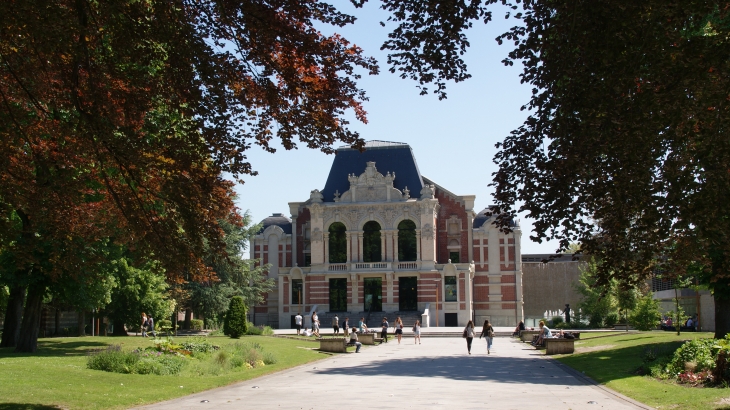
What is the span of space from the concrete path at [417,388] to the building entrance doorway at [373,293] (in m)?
35.7

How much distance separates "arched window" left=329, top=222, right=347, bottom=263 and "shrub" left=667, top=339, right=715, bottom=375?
46747mm

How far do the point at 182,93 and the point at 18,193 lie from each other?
11.2ft

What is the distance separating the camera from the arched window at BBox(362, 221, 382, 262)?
65000mm

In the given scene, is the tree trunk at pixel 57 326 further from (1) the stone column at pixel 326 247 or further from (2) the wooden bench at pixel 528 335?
(2) the wooden bench at pixel 528 335

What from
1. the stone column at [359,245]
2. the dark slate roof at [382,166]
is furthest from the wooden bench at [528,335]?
the dark slate roof at [382,166]

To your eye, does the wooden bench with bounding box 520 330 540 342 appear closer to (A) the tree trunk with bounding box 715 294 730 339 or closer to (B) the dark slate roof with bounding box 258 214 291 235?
(A) the tree trunk with bounding box 715 294 730 339

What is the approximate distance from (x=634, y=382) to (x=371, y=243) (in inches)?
1829

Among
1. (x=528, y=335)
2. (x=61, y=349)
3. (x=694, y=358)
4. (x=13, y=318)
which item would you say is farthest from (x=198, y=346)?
(x=528, y=335)

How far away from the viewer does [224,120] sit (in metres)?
11.4

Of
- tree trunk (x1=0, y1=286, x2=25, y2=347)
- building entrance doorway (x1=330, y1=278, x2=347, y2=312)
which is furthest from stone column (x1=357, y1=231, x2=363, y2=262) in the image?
tree trunk (x1=0, y1=286, x2=25, y2=347)

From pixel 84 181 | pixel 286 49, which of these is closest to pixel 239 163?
pixel 286 49

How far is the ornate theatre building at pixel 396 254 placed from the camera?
6344 cm

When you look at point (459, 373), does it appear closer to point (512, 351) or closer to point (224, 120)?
point (512, 351)

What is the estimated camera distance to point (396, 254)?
63.7 metres
